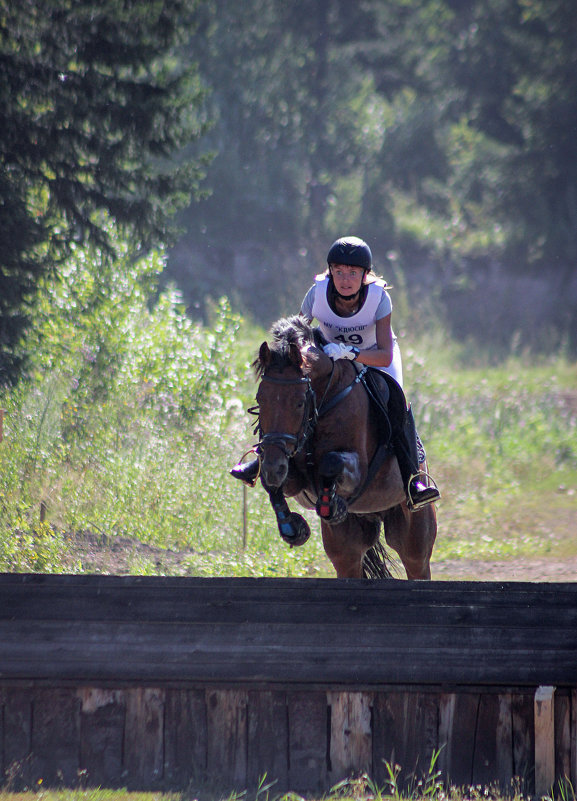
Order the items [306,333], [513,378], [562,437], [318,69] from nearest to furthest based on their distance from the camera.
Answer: [306,333] → [562,437] → [513,378] → [318,69]

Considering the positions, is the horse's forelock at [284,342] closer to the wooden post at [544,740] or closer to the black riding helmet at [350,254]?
the black riding helmet at [350,254]

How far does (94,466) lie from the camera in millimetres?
10391

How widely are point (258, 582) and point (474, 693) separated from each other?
3.95ft

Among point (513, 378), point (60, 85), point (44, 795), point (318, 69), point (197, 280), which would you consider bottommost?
point (44, 795)

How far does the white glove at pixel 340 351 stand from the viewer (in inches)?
239

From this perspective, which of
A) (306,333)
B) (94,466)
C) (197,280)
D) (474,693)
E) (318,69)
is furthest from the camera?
(318,69)

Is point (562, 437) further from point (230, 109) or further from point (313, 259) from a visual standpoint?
point (230, 109)

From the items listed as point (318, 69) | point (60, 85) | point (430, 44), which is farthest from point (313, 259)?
point (60, 85)

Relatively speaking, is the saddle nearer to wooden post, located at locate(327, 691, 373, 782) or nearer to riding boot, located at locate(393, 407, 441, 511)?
riding boot, located at locate(393, 407, 441, 511)

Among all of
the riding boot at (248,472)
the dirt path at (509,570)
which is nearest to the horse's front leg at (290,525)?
the riding boot at (248,472)

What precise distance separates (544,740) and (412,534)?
239cm

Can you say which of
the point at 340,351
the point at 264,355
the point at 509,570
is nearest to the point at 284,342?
the point at 264,355

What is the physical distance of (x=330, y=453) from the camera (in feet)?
18.8

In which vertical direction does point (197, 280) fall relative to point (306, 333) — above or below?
above
